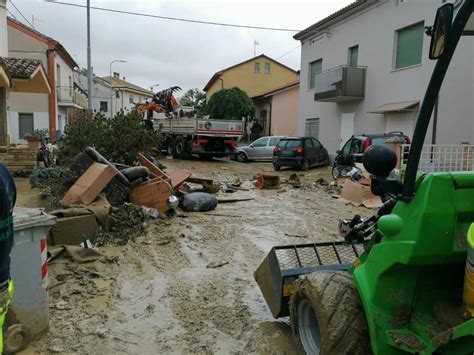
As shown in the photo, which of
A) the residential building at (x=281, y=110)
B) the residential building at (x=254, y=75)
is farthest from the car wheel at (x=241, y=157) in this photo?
the residential building at (x=254, y=75)

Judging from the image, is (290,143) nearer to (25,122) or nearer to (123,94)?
(25,122)

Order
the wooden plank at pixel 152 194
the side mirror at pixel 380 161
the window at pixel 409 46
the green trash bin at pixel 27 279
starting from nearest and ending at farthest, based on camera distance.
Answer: the side mirror at pixel 380 161 < the green trash bin at pixel 27 279 < the wooden plank at pixel 152 194 < the window at pixel 409 46

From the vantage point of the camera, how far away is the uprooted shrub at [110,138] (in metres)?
10.6

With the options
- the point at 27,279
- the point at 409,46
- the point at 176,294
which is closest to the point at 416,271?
the point at 27,279

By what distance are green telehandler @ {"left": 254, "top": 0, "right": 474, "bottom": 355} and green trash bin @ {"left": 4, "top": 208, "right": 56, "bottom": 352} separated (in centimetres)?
210

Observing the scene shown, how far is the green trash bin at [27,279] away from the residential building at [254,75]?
151ft

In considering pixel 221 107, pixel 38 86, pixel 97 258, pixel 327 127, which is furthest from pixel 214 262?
pixel 221 107

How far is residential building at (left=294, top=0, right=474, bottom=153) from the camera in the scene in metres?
14.3

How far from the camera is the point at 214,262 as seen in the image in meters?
5.82

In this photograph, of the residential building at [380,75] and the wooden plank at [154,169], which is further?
the residential building at [380,75]

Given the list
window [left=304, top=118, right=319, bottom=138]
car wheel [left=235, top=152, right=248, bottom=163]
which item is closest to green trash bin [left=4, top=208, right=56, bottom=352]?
car wheel [left=235, top=152, right=248, bottom=163]

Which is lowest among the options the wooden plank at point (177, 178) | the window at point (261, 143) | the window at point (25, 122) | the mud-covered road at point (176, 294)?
the mud-covered road at point (176, 294)

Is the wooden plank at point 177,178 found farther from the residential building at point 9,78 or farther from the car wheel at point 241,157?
the car wheel at point 241,157

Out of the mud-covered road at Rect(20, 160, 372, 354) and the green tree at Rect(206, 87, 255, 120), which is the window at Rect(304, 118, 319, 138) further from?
the mud-covered road at Rect(20, 160, 372, 354)
